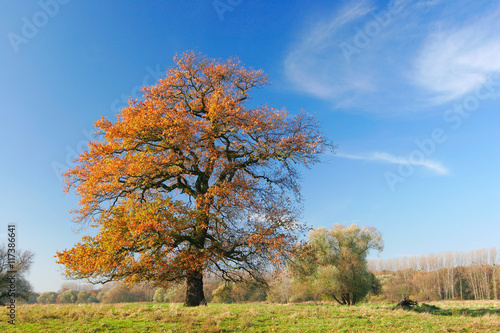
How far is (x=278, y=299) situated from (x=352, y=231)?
898 inches

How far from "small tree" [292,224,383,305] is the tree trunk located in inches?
→ 865

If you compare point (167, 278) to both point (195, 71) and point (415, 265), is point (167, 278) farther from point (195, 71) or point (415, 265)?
point (415, 265)

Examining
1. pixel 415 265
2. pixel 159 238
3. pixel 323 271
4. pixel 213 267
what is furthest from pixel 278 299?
pixel 415 265

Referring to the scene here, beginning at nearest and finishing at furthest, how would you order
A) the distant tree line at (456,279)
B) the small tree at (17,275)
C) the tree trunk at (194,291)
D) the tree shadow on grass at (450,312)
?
the tree trunk at (194,291)
the tree shadow on grass at (450,312)
the small tree at (17,275)
the distant tree line at (456,279)

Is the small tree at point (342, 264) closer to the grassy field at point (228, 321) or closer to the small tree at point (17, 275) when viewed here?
the grassy field at point (228, 321)

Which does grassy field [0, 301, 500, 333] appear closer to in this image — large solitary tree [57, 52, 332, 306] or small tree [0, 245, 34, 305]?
large solitary tree [57, 52, 332, 306]

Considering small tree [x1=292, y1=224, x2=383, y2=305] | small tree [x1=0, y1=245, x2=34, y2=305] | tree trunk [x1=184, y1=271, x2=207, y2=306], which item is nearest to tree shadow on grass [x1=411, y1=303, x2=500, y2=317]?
tree trunk [x1=184, y1=271, x2=207, y2=306]

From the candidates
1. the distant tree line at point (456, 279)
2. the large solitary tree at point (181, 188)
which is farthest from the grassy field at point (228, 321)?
the distant tree line at point (456, 279)

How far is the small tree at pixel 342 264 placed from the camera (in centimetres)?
3841

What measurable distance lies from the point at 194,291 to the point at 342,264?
91.9 feet

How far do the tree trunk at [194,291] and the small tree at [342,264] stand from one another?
22.0m

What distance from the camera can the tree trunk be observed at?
55.9 feet

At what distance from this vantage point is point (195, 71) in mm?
19578

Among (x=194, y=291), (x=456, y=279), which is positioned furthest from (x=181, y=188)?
(x=456, y=279)
